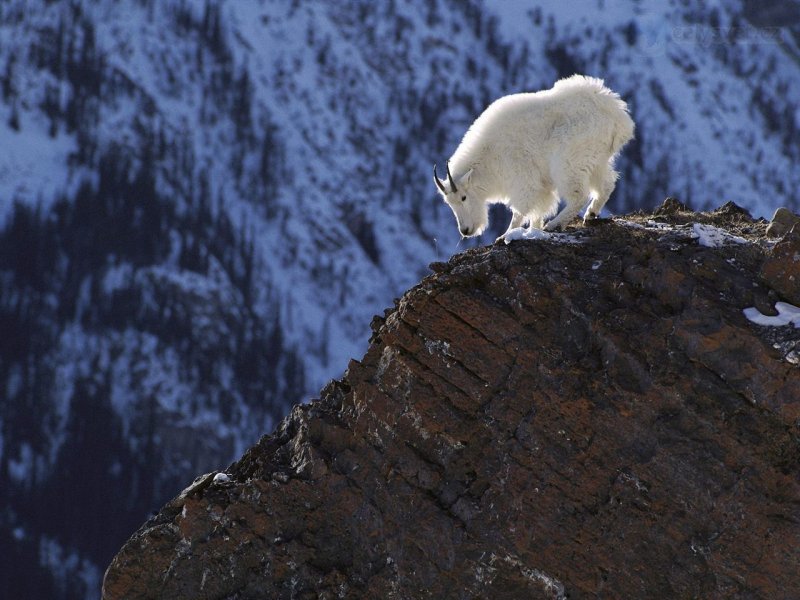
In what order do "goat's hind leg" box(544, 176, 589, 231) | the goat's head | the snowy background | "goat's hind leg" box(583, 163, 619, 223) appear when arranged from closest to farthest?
"goat's hind leg" box(544, 176, 589, 231)
"goat's hind leg" box(583, 163, 619, 223)
the goat's head
the snowy background

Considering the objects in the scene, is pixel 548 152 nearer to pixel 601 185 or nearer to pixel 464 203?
pixel 601 185

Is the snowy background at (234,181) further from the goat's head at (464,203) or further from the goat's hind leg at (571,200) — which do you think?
the goat's hind leg at (571,200)

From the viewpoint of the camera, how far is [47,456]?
101000 mm

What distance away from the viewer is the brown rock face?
9141 millimetres

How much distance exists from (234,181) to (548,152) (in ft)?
412

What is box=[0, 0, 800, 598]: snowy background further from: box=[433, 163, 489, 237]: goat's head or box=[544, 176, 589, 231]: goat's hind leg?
box=[544, 176, 589, 231]: goat's hind leg

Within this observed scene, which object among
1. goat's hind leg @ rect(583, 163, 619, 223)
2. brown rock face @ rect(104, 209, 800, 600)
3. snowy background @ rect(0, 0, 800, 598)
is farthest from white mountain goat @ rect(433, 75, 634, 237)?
snowy background @ rect(0, 0, 800, 598)

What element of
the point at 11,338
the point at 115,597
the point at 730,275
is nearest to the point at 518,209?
the point at 730,275

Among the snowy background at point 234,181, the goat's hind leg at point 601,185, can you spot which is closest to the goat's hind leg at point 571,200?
the goat's hind leg at point 601,185

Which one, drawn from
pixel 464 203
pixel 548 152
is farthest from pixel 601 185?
pixel 464 203

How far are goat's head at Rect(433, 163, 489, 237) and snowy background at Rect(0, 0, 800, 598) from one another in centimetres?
7463

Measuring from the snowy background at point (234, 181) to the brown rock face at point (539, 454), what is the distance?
7766cm

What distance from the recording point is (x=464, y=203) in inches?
525

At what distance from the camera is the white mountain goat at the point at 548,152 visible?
11734 millimetres
